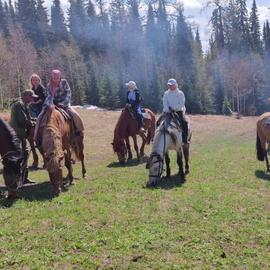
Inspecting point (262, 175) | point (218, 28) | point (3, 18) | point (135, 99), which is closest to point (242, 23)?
point (218, 28)

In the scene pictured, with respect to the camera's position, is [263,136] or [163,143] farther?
[263,136]

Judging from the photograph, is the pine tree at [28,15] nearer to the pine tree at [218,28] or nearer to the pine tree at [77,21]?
the pine tree at [77,21]

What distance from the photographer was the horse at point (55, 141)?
8.34 meters

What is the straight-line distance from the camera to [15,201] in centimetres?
815

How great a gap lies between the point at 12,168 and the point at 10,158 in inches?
7.8

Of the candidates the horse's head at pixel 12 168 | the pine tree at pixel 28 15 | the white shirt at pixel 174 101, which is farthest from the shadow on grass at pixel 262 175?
the pine tree at pixel 28 15

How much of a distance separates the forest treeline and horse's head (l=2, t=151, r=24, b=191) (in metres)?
29.9

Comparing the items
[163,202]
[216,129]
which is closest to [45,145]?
[163,202]

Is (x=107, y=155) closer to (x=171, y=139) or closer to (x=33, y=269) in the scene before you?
(x=171, y=139)

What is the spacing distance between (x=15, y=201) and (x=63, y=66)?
47406 millimetres

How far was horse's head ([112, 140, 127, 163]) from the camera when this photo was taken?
548 inches

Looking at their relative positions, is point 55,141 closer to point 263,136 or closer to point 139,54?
point 263,136

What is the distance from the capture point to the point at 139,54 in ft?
198

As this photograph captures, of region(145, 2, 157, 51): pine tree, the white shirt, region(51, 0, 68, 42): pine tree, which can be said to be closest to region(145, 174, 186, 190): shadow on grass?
the white shirt
